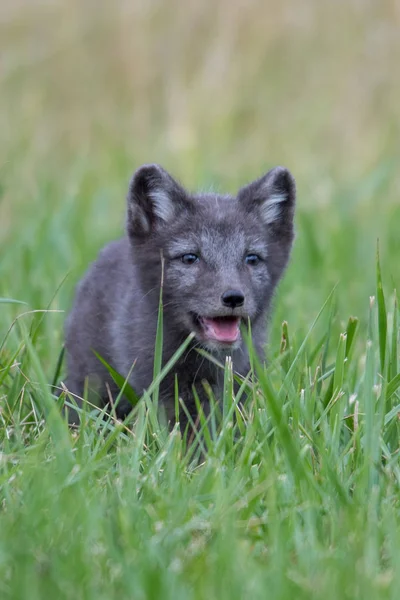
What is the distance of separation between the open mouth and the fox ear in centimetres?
67

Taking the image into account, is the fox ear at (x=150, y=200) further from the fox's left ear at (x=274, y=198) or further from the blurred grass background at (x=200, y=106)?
the blurred grass background at (x=200, y=106)

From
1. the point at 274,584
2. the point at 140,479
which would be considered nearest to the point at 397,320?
the point at 140,479

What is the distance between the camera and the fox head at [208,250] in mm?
5789

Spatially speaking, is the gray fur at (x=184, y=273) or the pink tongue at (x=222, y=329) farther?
the gray fur at (x=184, y=273)

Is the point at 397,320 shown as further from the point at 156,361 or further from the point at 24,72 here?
the point at 24,72

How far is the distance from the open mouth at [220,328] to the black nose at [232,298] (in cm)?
18

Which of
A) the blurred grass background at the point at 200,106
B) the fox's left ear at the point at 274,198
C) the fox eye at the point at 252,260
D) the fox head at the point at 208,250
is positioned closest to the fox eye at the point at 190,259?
the fox head at the point at 208,250

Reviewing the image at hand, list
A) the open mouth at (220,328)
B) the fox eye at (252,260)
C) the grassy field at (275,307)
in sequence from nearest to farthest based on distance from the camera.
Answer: the grassy field at (275,307), the open mouth at (220,328), the fox eye at (252,260)

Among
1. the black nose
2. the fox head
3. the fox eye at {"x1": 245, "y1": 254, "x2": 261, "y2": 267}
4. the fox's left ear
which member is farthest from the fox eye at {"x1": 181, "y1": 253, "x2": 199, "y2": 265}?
the fox's left ear

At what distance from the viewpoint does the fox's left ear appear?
20.9 feet

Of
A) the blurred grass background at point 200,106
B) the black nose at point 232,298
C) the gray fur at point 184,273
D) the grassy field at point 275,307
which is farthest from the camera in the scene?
the blurred grass background at point 200,106

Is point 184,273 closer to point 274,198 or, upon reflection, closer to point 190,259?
point 190,259

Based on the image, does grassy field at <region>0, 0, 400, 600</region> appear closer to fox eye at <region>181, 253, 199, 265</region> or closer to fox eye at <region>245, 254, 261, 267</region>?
fox eye at <region>245, 254, 261, 267</region>

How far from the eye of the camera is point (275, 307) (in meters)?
6.68
